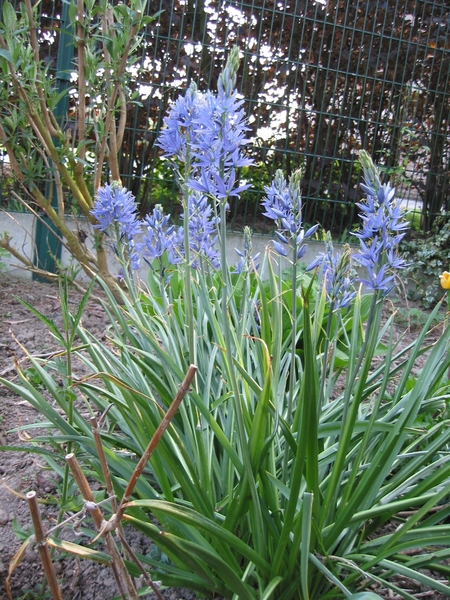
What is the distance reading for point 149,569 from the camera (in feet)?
4.42

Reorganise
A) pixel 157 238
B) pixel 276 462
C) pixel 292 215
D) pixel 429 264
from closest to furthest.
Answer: pixel 292 215
pixel 276 462
pixel 157 238
pixel 429 264

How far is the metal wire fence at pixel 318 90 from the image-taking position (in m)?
5.14

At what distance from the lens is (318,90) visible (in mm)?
5660

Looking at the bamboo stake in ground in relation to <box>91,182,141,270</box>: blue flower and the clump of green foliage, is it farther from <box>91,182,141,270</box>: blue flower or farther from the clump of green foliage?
the clump of green foliage

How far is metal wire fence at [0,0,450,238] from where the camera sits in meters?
5.14

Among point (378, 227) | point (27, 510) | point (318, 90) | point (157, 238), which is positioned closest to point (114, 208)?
point (157, 238)

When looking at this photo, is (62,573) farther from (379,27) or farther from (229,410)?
(379,27)

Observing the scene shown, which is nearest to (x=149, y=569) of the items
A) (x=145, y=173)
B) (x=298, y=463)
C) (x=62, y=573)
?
(x=62, y=573)

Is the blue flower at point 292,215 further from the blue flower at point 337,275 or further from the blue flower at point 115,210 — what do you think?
the blue flower at point 115,210

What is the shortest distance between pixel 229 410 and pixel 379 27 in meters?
5.30

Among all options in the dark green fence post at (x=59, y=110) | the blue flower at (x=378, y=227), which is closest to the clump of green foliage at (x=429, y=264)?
the dark green fence post at (x=59, y=110)

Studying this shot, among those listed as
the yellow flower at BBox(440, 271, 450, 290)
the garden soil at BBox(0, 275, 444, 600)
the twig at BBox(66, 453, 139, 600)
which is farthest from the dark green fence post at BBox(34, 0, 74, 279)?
the twig at BBox(66, 453, 139, 600)

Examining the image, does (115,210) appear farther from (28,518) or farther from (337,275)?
(28,518)

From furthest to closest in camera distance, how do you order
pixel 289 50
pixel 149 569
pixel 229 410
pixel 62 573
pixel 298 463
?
pixel 289 50 → pixel 229 410 → pixel 62 573 → pixel 149 569 → pixel 298 463
